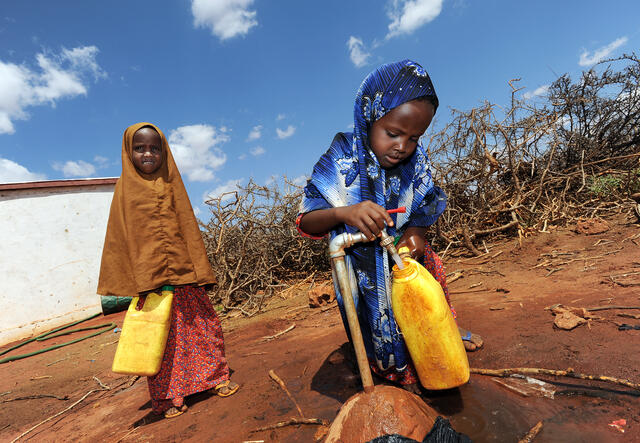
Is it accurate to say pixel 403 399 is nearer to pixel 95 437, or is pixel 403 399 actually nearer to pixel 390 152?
pixel 390 152

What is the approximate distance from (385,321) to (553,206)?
16.9ft

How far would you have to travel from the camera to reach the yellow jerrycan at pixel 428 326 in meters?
1.32

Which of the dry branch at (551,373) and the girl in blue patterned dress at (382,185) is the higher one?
the girl in blue patterned dress at (382,185)

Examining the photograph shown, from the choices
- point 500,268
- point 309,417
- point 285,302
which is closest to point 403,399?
point 309,417

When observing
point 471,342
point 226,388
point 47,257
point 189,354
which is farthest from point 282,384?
point 47,257

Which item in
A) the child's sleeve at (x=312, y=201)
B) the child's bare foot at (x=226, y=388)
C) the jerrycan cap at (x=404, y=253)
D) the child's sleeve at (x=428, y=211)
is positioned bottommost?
the child's bare foot at (x=226, y=388)

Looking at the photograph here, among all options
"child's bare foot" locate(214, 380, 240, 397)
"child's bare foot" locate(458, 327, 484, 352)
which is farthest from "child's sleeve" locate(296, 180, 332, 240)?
"child's bare foot" locate(214, 380, 240, 397)

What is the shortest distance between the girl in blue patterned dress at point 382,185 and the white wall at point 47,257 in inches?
341

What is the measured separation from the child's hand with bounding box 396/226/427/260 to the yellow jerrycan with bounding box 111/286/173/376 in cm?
157

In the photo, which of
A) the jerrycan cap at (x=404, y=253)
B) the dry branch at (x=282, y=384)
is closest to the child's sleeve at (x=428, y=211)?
the jerrycan cap at (x=404, y=253)

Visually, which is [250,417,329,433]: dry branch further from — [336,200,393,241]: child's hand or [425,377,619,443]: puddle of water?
[336,200,393,241]: child's hand

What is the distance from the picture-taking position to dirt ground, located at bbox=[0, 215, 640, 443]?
4.94 feet

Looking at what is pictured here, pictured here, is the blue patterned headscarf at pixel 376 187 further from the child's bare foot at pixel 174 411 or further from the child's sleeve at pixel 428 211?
the child's bare foot at pixel 174 411

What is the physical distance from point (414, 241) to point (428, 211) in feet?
0.66
